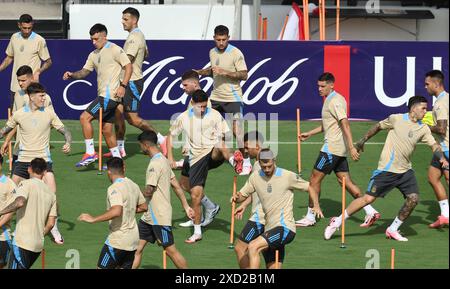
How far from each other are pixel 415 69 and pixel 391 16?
701 centimetres

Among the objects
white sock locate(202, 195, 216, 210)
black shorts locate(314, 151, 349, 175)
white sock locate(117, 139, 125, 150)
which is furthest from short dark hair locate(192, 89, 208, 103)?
white sock locate(117, 139, 125, 150)

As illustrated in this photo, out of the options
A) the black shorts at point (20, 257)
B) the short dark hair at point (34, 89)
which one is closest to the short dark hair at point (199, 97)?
the short dark hair at point (34, 89)

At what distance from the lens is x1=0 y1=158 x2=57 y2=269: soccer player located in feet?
53.3

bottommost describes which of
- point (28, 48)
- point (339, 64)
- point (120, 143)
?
point (120, 143)

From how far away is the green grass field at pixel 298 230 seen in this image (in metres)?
18.1

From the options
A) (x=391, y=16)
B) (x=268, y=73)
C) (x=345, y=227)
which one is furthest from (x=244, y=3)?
(x=345, y=227)

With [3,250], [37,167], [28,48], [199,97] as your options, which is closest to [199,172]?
[199,97]

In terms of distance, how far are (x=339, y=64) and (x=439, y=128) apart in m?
7.36

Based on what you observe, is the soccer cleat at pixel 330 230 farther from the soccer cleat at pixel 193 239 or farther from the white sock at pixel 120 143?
the white sock at pixel 120 143

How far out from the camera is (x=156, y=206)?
56.7 ft

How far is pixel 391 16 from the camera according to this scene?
109 feet

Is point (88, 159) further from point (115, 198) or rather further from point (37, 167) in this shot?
point (115, 198)
